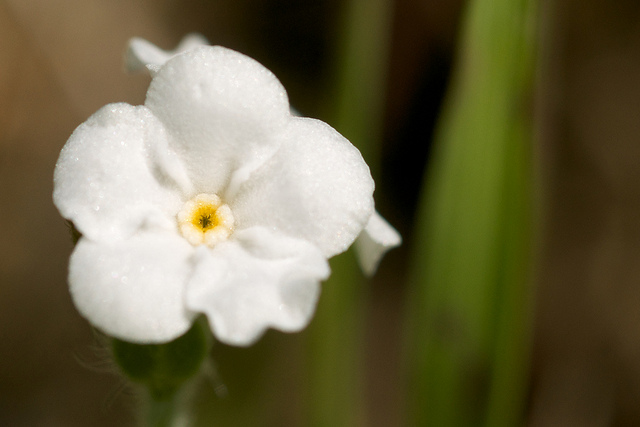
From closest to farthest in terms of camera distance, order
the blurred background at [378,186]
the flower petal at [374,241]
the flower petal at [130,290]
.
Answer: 1. the flower petal at [130,290]
2. the flower petal at [374,241]
3. the blurred background at [378,186]

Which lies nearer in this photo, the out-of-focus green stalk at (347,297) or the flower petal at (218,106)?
the flower petal at (218,106)

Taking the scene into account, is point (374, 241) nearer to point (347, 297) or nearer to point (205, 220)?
point (205, 220)

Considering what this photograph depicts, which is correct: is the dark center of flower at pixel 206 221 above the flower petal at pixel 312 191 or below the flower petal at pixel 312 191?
below

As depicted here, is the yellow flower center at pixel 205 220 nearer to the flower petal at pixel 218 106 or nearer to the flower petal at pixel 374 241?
the flower petal at pixel 218 106

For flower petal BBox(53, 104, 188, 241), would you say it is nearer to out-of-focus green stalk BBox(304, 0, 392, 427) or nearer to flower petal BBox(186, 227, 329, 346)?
flower petal BBox(186, 227, 329, 346)

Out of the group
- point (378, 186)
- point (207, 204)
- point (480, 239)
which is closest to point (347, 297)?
point (480, 239)

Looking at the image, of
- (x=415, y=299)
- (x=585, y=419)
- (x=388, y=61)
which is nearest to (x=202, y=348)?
(x=415, y=299)

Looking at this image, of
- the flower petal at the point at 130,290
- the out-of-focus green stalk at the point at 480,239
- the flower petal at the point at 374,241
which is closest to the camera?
the flower petal at the point at 130,290

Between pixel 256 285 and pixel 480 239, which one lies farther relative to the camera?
pixel 480 239

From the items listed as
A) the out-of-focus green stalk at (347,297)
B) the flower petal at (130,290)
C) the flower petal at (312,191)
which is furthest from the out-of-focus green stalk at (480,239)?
the flower petal at (130,290)
